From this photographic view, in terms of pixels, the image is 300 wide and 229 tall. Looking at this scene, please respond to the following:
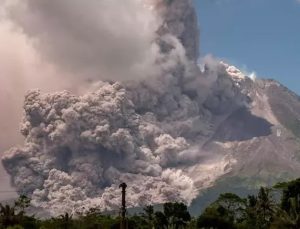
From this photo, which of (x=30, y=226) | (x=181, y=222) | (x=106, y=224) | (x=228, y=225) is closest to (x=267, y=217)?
(x=228, y=225)

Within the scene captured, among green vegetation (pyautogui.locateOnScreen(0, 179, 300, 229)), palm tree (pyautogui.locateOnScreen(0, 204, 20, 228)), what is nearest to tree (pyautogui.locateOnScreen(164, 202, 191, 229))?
green vegetation (pyautogui.locateOnScreen(0, 179, 300, 229))

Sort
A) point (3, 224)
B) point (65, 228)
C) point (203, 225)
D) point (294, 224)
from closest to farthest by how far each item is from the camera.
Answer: point (294, 224) → point (3, 224) → point (203, 225) → point (65, 228)

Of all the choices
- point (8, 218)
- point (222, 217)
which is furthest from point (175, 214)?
point (8, 218)

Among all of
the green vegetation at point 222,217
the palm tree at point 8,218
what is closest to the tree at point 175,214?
the green vegetation at point 222,217

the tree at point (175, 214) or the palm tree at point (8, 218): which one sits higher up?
the tree at point (175, 214)

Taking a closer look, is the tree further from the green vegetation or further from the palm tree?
the palm tree

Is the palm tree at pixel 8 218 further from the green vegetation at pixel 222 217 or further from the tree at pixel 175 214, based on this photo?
the tree at pixel 175 214

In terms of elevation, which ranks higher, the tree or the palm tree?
the tree

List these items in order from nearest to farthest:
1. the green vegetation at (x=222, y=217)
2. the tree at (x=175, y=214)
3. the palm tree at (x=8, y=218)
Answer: the green vegetation at (x=222, y=217) < the palm tree at (x=8, y=218) < the tree at (x=175, y=214)

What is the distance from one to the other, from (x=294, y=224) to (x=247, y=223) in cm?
3492

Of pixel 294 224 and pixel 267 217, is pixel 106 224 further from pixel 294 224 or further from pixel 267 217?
pixel 294 224

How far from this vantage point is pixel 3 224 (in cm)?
11569

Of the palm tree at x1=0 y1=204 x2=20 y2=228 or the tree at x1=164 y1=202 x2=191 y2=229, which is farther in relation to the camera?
the tree at x1=164 y1=202 x2=191 y2=229

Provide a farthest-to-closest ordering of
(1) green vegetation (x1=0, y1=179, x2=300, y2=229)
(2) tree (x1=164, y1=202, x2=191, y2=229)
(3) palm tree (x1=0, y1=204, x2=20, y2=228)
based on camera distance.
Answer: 1. (2) tree (x1=164, y1=202, x2=191, y2=229)
2. (3) palm tree (x1=0, y1=204, x2=20, y2=228)
3. (1) green vegetation (x1=0, y1=179, x2=300, y2=229)
